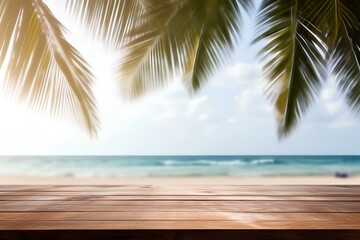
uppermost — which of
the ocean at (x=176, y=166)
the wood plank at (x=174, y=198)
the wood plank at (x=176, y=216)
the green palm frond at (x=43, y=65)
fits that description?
the green palm frond at (x=43, y=65)

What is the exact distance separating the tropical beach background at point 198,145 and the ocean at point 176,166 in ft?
0.13

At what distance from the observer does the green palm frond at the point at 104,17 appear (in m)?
2.34

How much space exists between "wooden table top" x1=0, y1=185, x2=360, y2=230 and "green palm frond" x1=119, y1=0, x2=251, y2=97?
1212mm

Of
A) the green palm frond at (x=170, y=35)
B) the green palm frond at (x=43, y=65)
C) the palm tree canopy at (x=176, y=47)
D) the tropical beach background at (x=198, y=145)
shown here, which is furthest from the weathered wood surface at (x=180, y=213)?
the tropical beach background at (x=198, y=145)

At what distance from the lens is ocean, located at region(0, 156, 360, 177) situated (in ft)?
46.3

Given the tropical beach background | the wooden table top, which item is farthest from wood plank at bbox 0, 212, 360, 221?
the tropical beach background

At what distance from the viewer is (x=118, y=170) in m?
14.5

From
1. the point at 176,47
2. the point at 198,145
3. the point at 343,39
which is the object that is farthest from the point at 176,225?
the point at 198,145

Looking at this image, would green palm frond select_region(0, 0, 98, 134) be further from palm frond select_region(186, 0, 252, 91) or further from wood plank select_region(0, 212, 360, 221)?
wood plank select_region(0, 212, 360, 221)

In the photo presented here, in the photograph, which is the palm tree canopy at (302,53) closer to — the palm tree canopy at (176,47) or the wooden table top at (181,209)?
the palm tree canopy at (176,47)

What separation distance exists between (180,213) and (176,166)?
13.7 m

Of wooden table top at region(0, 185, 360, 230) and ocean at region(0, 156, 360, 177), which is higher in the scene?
wooden table top at region(0, 185, 360, 230)

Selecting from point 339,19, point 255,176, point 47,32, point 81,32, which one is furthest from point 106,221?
point 255,176

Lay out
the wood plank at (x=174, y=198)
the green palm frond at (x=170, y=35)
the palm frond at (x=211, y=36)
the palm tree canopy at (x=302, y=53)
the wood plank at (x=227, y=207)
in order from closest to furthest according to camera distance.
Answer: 1. the wood plank at (x=227, y=207)
2. the wood plank at (x=174, y=198)
3. the green palm frond at (x=170, y=35)
4. the palm frond at (x=211, y=36)
5. the palm tree canopy at (x=302, y=53)
